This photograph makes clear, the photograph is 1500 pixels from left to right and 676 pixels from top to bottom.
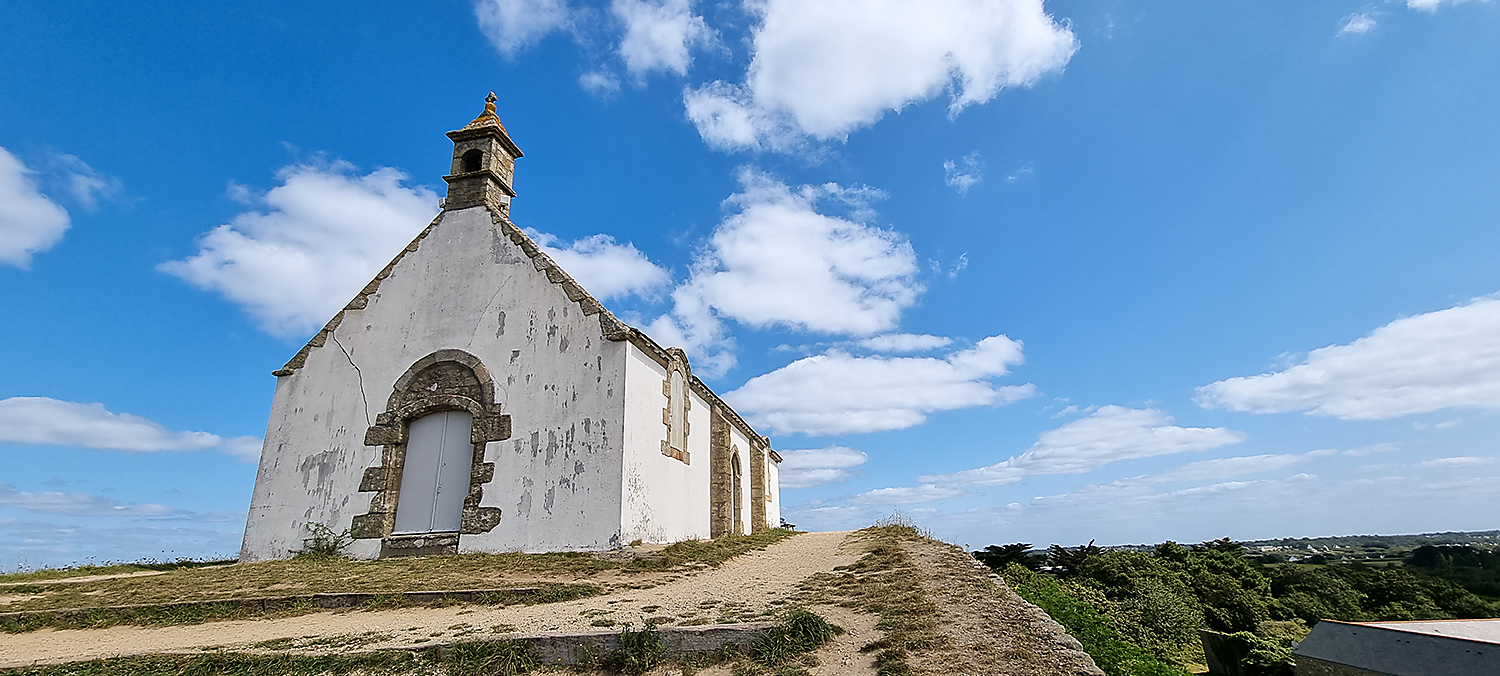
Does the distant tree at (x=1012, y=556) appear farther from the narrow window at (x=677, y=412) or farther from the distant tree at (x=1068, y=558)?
the narrow window at (x=677, y=412)

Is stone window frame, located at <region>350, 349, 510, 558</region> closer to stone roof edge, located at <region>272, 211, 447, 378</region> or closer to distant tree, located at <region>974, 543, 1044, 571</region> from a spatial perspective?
stone roof edge, located at <region>272, 211, 447, 378</region>

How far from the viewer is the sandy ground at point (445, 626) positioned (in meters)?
5.53

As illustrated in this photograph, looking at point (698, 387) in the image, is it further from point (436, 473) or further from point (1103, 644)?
point (1103, 644)

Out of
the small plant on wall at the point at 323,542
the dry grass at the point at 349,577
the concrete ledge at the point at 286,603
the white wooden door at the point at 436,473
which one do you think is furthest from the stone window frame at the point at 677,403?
the small plant on wall at the point at 323,542

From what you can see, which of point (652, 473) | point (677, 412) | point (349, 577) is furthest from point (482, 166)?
point (349, 577)

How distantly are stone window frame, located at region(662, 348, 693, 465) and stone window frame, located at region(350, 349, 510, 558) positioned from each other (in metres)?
3.20

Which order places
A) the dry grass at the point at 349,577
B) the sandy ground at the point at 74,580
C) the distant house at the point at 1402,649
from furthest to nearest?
1. the sandy ground at the point at 74,580
2. the dry grass at the point at 349,577
3. the distant house at the point at 1402,649

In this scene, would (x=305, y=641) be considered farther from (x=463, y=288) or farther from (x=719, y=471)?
(x=719, y=471)

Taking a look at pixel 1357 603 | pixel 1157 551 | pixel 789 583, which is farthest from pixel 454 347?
pixel 1357 603

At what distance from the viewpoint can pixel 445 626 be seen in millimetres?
6062

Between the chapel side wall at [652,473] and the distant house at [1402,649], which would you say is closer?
the distant house at [1402,649]

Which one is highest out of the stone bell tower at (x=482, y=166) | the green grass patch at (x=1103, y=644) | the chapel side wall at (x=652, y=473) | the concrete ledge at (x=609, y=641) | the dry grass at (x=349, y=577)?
the stone bell tower at (x=482, y=166)

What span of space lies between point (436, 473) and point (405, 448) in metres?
0.99

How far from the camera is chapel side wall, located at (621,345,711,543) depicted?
455 inches
